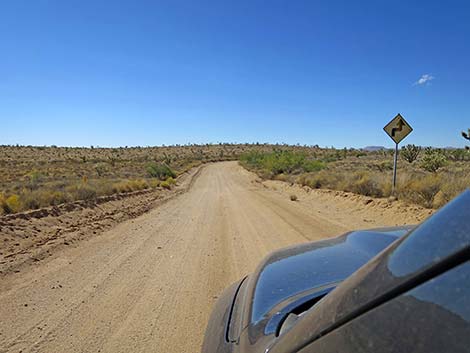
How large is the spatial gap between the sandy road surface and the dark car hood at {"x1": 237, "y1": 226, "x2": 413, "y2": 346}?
5.57ft

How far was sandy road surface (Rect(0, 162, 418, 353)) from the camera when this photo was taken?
3.93m

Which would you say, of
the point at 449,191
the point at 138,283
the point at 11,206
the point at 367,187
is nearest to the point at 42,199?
the point at 11,206

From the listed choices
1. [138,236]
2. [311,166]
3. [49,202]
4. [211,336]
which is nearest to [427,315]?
[211,336]

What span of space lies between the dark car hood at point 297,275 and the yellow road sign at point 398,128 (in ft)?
32.8

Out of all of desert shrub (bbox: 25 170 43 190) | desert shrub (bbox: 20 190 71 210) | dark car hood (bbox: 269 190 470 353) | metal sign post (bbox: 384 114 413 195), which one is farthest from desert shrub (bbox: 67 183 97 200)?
dark car hood (bbox: 269 190 470 353)

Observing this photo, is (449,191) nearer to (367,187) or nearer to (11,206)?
(367,187)

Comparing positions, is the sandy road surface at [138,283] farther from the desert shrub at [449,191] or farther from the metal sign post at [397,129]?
the metal sign post at [397,129]

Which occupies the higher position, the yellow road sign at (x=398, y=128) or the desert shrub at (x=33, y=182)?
the yellow road sign at (x=398, y=128)

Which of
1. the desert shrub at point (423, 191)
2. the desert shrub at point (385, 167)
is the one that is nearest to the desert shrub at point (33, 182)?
the desert shrub at point (423, 191)

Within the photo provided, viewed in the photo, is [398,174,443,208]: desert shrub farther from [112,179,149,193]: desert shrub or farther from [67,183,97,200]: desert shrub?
[112,179,149,193]: desert shrub

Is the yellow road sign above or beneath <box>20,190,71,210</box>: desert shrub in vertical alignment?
above

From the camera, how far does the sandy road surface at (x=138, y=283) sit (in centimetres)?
393

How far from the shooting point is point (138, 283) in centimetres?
554

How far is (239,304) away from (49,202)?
41.4 ft
